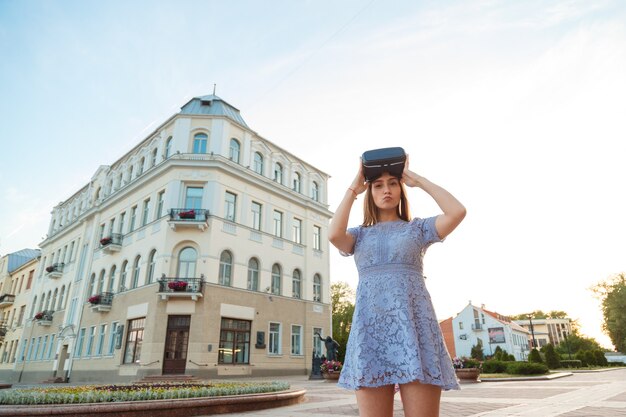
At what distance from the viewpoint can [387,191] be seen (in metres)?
2.52

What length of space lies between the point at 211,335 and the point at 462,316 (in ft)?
183

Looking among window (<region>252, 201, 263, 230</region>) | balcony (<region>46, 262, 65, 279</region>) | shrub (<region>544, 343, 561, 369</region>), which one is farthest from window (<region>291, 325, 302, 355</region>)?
balcony (<region>46, 262, 65, 279</region>)

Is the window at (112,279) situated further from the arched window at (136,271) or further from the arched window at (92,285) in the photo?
the arched window at (136,271)

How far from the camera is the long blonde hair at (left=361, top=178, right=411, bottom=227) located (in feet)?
8.63

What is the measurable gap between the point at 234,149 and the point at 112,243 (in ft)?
33.9

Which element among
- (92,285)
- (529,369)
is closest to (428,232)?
(529,369)

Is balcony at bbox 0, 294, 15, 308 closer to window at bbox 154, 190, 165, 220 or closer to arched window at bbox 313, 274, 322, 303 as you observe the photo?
window at bbox 154, 190, 165, 220

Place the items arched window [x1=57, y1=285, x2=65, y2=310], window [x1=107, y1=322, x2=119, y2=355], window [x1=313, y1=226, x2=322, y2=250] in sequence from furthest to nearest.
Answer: arched window [x1=57, y1=285, x2=65, y2=310] < window [x1=313, y1=226, x2=322, y2=250] < window [x1=107, y1=322, x2=119, y2=355]

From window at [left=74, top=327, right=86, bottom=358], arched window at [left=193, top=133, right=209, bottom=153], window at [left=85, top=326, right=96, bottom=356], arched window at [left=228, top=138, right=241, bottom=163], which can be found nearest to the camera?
arched window at [left=193, top=133, right=209, bottom=153]

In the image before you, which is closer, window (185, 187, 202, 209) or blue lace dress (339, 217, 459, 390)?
blue lace dress (339, 217, 459, 390)

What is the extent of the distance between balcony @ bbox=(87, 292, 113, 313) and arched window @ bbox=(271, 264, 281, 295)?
1039cm

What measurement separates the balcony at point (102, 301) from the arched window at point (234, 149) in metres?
11.7

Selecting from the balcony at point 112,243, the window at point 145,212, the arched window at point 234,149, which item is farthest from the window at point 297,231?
the balcony at point 112,243

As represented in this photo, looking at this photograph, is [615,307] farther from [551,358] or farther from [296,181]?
[296,181]
